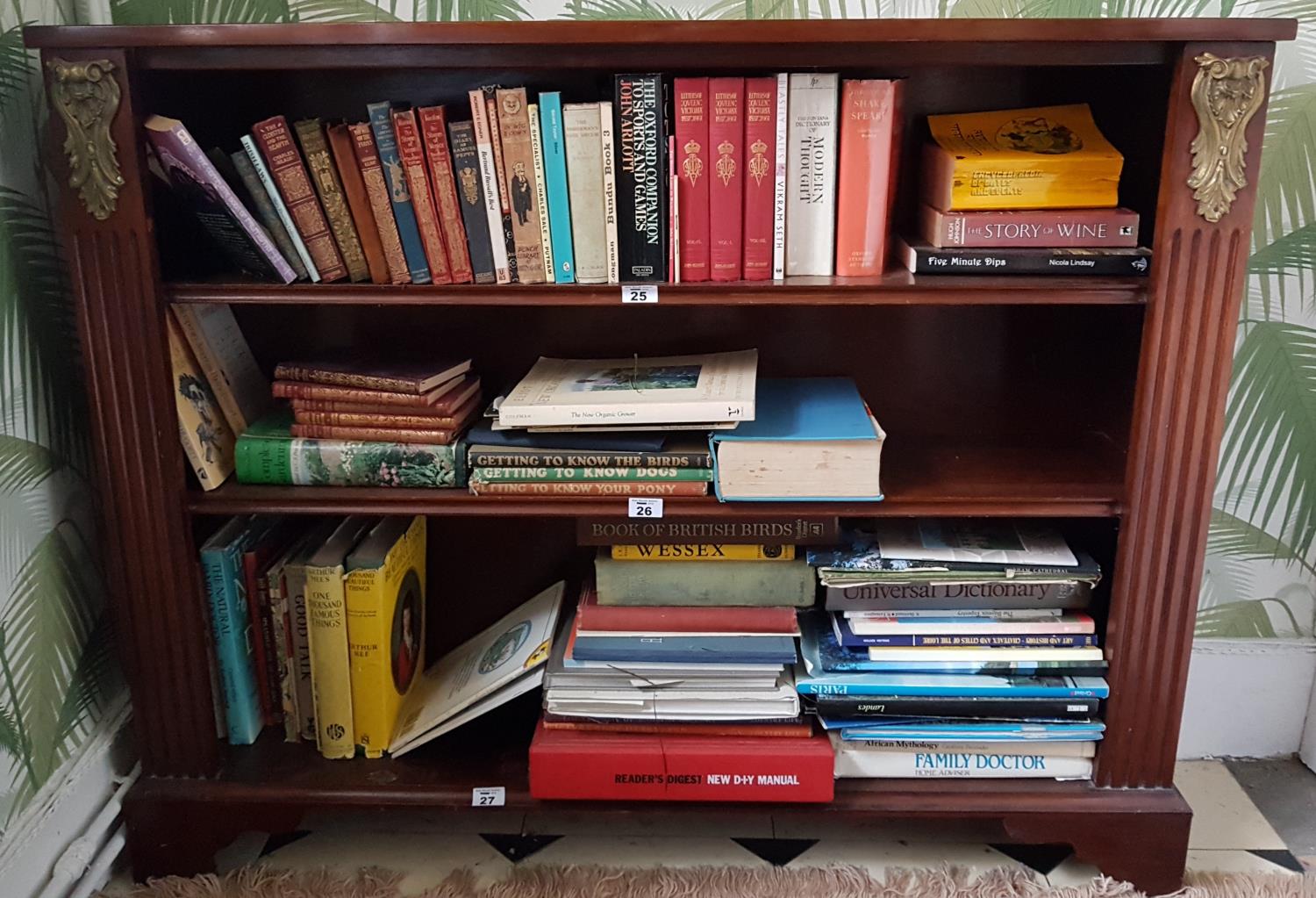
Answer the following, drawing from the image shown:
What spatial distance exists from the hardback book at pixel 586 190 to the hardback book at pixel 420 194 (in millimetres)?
167

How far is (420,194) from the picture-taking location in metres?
1.33

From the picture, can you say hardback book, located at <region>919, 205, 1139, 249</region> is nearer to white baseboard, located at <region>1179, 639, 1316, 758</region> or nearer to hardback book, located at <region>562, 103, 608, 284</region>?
hardback book, located at <region>562, 103, 608, 284</region>

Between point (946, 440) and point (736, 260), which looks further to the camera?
point (946, 440)

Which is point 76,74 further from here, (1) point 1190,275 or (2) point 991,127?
(1) point 1190,275

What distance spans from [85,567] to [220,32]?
0.78m

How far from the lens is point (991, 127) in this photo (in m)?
1.44

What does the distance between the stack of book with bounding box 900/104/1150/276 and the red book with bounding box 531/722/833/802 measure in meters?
0.66

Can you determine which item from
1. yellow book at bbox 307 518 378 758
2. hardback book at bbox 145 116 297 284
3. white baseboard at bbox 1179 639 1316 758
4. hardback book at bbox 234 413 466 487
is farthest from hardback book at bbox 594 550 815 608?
white baseboard at bbox 1179 639 1316 758

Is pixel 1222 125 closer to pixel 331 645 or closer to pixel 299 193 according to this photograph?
pixel 299 193

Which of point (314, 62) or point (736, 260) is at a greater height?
point (314, 62)

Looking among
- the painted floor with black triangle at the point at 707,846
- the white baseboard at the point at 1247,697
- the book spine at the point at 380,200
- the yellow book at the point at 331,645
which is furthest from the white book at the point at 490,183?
the white baseboard at the point at 1247,697

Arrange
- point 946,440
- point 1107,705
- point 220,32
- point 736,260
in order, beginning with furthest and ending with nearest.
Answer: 1. point 946,440
2. point 1107,705
3. point 736,260
4. point 220,32

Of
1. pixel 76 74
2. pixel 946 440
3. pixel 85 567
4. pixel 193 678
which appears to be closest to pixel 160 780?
pixel 193 678

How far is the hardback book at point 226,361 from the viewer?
4.74 feet
